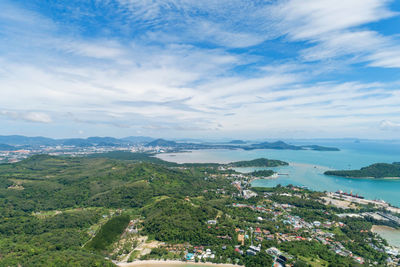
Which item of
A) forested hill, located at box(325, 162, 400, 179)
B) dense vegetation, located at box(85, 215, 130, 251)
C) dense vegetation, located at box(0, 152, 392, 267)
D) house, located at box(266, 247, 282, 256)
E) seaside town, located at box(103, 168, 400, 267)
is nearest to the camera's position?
dense vegetation, located at box(0, 152, 392, 267)

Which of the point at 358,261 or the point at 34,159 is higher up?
the point at 34,159

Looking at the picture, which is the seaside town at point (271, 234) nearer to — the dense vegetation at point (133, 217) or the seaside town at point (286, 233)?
the seaside town at point (286, 233)

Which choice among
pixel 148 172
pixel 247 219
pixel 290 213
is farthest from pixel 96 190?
pixel 290 213

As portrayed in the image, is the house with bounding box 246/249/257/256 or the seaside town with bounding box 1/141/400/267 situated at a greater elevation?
the house with bounding box 246/249/257/256

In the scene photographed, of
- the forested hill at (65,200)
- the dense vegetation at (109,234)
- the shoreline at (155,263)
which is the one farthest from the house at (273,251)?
A: the dense vegetation at (109,234)

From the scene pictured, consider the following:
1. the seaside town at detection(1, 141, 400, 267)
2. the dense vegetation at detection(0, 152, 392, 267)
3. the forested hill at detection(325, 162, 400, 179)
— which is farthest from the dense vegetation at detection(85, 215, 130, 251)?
the forested hill at detection(325, 162, 400, 179)

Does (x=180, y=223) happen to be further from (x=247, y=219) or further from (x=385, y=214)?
(x=385, y=214)

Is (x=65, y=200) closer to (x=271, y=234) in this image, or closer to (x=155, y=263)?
(x=155, y=263)

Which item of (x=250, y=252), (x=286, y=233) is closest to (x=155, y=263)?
(x=250, y=252)

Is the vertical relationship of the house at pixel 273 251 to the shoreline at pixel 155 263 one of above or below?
above

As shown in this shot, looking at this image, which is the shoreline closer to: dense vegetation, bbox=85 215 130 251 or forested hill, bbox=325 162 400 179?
dense vegetation, bbox=85 215 130 251

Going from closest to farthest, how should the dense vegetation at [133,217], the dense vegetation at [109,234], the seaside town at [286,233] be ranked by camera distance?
the dense vegetation at [133,217], the seaside town at [286,233], the dense vegetation at [109,234]
